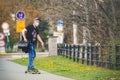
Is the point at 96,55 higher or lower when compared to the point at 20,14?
lower

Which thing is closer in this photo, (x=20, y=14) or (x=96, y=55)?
(x=96, y=55)

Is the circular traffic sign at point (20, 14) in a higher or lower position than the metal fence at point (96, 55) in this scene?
higher

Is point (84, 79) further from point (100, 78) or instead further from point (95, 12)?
point (95, 12)

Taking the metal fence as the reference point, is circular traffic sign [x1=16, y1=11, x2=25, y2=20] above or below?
above

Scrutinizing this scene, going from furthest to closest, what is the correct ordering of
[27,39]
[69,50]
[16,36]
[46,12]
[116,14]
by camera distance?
1. [16,36]
2. [69,50]
3. [46,12]
4. [116,14]
5. [27,39]

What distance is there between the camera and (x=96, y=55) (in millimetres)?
23156

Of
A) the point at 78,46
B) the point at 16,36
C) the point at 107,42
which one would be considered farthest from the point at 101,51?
the point at 16,36

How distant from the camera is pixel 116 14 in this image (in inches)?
800

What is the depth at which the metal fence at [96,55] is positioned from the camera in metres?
20.8

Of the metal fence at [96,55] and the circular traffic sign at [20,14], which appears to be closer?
the metal fence at [96,55]

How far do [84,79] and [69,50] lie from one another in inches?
551

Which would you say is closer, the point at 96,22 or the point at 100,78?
the point at 100,78

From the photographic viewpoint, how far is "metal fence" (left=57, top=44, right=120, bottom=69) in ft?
68.3

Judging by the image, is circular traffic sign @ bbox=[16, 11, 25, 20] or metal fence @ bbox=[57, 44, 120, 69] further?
circular traffic sign @ bbox=[16, 11, 25, 20]
